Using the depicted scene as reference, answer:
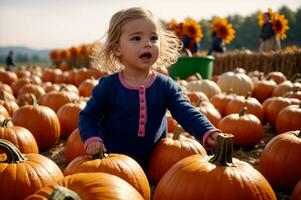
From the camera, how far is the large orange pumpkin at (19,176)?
2494 mm

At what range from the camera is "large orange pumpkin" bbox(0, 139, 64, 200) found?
2494mm

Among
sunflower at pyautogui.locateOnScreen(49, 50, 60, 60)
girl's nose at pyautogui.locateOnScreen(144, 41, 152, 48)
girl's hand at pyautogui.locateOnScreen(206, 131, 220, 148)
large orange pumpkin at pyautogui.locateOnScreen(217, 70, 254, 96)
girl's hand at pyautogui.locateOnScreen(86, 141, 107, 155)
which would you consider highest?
girl's nose at pyautogui.locateOnScreen(144, 41, 152, 48)

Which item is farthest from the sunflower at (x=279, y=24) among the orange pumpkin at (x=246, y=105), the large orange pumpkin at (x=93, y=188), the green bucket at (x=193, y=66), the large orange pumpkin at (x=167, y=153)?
the large orange pumpkin at (x=93, y=188)

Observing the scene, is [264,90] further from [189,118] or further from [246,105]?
[189,118]

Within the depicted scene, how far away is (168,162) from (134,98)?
0.68m

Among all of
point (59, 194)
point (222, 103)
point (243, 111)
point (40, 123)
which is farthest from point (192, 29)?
point (59, 194)

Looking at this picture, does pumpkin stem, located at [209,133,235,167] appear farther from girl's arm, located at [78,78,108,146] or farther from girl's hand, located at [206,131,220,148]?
girl's arm, located at [78,78,108,146]

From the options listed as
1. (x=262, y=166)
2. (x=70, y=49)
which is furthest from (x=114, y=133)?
(x=70, y=49)

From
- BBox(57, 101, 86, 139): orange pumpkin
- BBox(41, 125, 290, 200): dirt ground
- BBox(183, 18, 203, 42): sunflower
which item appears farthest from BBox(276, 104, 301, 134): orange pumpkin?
BBox(183, 18, 203, 42): sunflower

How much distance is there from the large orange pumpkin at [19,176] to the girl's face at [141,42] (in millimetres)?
1245

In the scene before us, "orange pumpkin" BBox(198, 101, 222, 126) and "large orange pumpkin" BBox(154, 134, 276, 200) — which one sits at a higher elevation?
"large orange pumpkin" BBox(154, 134, 276, 200)

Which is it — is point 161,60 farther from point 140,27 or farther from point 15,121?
point 15,121

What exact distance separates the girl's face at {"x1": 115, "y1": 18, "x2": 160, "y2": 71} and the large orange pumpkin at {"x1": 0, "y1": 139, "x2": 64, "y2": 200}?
1245 mm

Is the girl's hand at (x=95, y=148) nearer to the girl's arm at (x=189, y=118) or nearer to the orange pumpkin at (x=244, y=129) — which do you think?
the girl's arm at (x=189, y=118)
